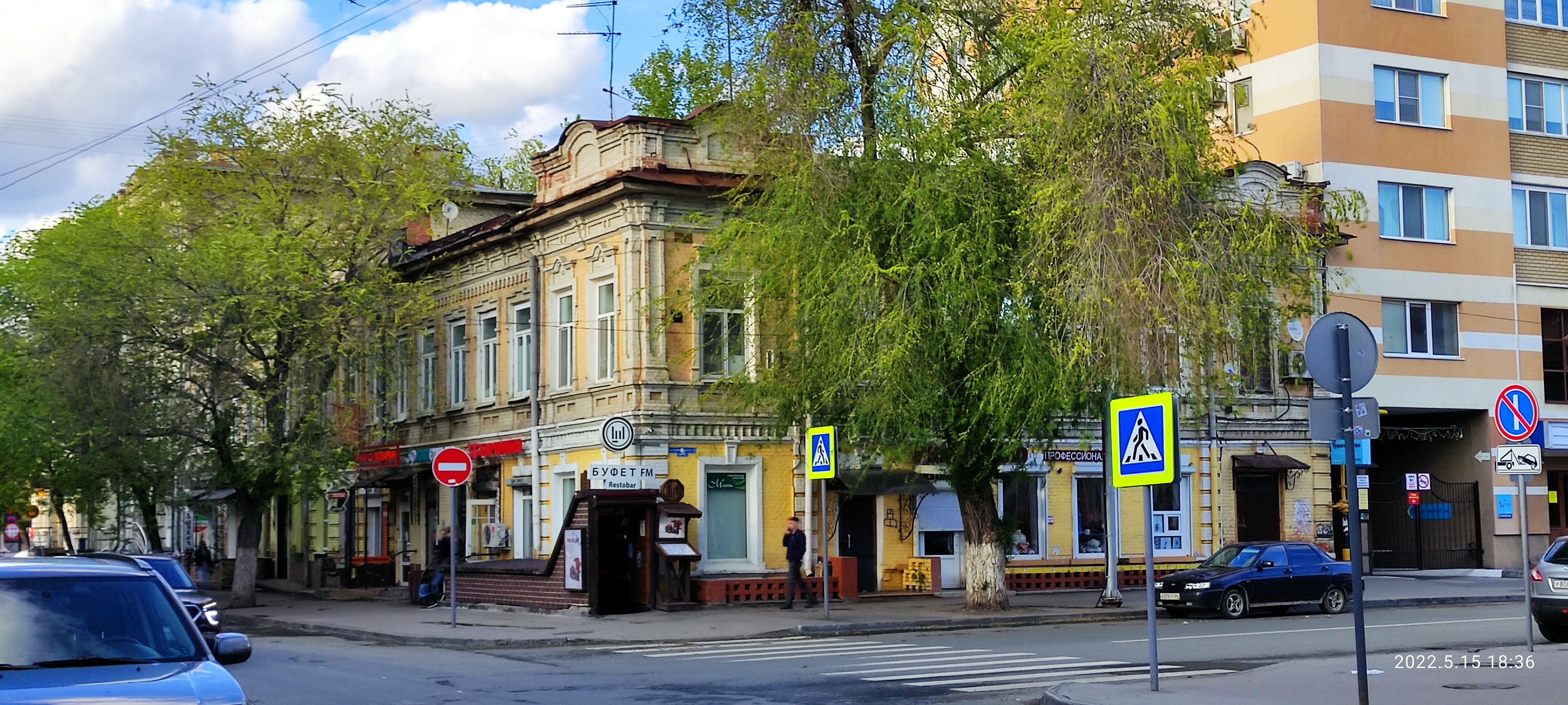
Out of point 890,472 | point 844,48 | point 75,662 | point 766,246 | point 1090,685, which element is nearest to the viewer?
point 75,662

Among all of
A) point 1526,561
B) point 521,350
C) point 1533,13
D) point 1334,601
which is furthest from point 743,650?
point 1533,13

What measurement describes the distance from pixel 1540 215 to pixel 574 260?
2685 cm

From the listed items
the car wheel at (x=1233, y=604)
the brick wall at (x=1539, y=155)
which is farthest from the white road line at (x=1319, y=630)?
the brick wall at (x=1539, y=155)

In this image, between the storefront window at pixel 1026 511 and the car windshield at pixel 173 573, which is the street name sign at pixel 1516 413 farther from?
the car windshield at pixel 173 573

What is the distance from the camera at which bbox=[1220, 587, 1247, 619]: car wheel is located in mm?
25672

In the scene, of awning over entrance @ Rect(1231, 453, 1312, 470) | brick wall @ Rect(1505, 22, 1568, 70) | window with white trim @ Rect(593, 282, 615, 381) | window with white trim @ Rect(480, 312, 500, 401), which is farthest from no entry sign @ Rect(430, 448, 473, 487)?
brick wall @ Rect(1505, 22, 1568, 70)

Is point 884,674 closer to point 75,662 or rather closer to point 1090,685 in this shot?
point 1090,685

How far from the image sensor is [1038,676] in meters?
16.5

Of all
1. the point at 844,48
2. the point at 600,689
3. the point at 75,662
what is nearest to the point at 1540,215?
the point at 844,48

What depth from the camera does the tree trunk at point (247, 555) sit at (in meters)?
33.5

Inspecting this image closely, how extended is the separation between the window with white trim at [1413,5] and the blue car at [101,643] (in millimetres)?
37186

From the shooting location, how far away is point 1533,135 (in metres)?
41.3

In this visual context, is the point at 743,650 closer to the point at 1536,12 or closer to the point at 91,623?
the point at 91,623

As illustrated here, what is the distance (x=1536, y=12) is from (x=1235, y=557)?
2388 centimetres
